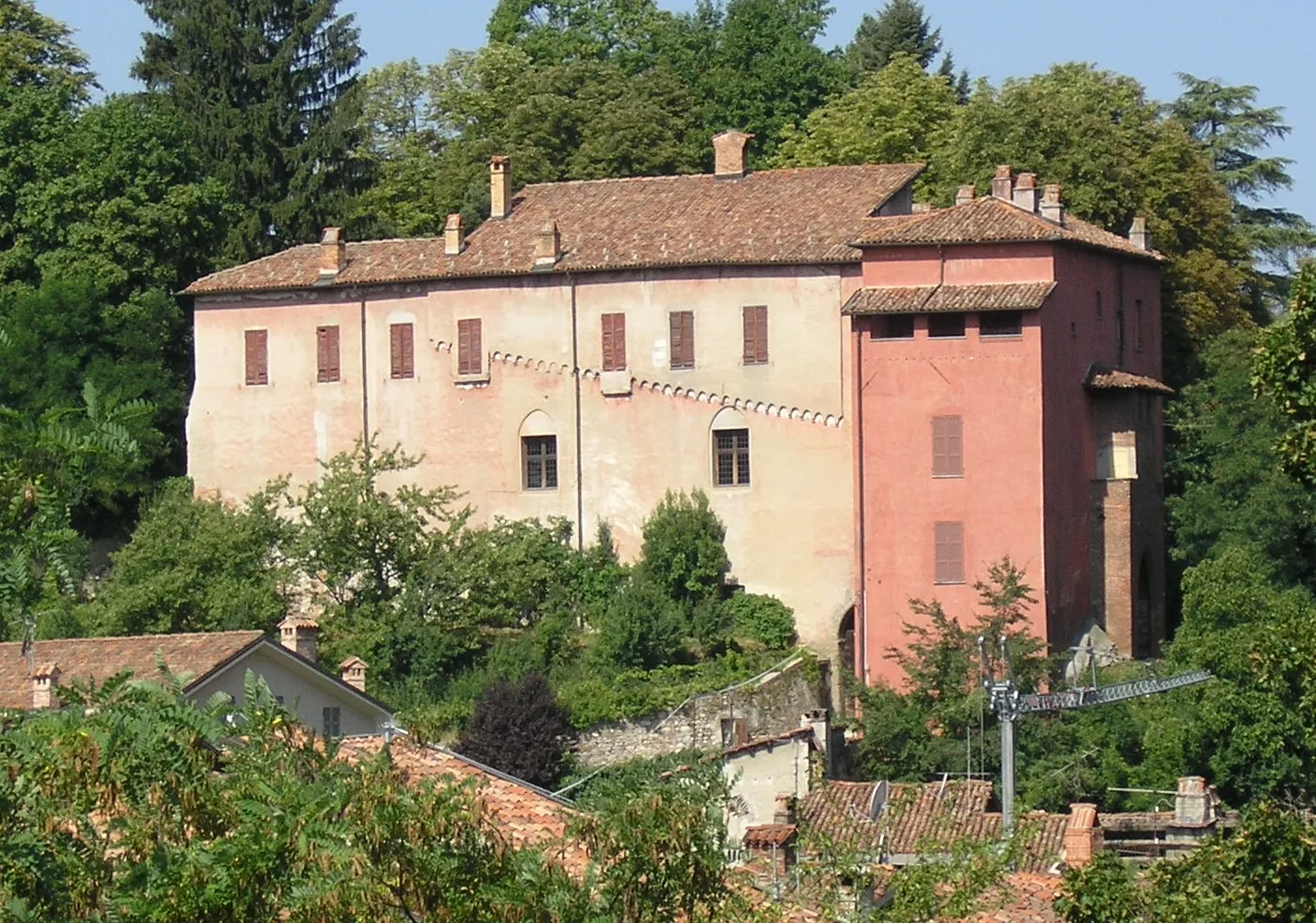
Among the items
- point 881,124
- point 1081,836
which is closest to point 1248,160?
point 881,124

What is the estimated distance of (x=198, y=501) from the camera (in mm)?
51594

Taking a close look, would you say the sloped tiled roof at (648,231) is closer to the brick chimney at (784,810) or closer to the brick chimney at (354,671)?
the brick chimney at (354,671)

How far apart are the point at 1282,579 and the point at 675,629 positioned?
30.8 feet

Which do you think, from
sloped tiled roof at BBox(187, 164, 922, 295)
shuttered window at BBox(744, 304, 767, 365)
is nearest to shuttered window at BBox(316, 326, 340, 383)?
sloped tiled roof at BBox(187, 164, 922, 295)

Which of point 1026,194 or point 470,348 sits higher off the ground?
point 1026,194

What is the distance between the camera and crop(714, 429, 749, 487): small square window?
49.0 meters

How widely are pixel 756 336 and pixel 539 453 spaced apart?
4.26m

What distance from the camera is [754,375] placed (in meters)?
49.0

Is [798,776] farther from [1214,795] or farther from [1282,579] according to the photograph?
[1282,579]

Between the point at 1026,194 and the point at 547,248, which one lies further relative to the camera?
the point at 547,248

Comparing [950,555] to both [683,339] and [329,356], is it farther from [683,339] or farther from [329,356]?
[329,356]

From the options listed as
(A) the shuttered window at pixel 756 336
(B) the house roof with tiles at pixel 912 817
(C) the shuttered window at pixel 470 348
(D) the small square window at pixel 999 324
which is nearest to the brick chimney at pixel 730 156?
(A) the shuttered window at pixel 756 336

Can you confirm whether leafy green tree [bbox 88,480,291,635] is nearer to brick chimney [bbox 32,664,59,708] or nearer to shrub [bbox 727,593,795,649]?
shrub [bbox 727,593,795,649]

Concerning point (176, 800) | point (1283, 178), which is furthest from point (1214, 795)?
point (176, 800)
